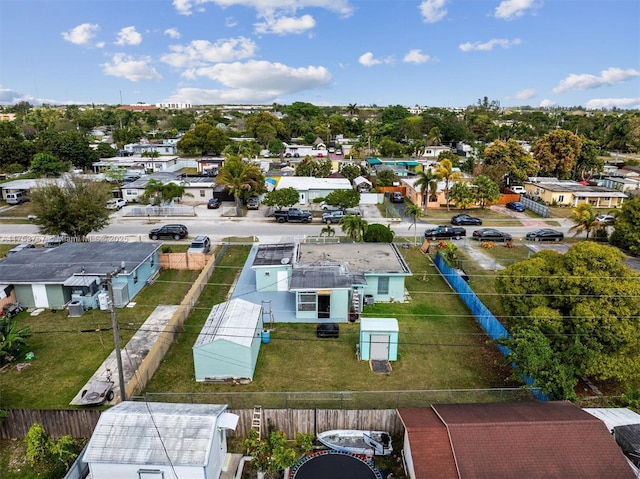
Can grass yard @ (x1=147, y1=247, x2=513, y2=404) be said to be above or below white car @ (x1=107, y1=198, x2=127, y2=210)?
below

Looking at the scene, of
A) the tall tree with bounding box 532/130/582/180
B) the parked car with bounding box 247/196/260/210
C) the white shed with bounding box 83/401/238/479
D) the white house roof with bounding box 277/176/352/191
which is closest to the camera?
the white shed with bounding box 83/401/238/479

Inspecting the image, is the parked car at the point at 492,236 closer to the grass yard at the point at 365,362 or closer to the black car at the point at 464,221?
the black car at the point at 464,221

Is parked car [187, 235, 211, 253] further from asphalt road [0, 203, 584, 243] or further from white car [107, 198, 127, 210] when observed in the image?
white car [107, 198, 127, 210]

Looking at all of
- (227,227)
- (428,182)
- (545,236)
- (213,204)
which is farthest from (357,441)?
(213,204)

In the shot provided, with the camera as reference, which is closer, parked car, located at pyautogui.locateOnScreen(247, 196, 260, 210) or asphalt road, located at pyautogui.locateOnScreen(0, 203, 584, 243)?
asphalt road, located at pyautogui.locateOnScreen(0, 203, 584, 243)

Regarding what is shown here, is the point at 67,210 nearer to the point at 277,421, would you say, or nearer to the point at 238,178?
the point at 238,178

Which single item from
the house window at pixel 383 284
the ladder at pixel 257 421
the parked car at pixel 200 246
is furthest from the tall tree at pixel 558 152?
the ladder at pixel 257 421

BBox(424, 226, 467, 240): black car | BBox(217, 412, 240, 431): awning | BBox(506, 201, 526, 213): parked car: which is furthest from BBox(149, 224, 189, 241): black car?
BBox(506, 201, 526, 213): parked car
